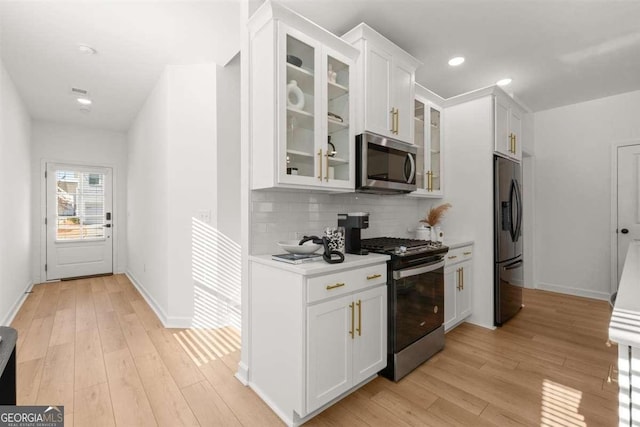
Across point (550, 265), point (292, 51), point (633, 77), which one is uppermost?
point (633, 77)

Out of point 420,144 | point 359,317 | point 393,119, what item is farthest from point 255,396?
point 420,144

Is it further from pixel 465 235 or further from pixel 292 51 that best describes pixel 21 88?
pixel 465 235

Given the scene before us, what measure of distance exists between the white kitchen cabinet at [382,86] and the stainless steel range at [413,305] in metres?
1.03

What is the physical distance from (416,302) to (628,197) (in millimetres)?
3751

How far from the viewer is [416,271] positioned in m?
2.26

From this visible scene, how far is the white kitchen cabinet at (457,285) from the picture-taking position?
2.87m

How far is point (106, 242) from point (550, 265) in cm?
774

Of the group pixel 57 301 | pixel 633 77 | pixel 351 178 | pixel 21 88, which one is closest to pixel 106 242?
pixel 57 301

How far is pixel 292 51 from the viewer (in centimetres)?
199

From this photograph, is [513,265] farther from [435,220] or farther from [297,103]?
[297,103]

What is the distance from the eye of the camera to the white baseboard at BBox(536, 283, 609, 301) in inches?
158

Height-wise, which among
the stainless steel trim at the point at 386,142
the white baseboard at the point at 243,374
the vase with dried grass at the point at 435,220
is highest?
the stainless steel trim at the point at 386,142

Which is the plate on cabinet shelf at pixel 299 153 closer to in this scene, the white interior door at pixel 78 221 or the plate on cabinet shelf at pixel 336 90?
the plate on cabinet shelf at pixel 336 90

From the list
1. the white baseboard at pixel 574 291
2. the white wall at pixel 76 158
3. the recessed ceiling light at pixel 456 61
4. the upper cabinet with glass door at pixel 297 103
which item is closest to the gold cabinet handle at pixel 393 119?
the upper cabinet with glass door at pixel 297 103
